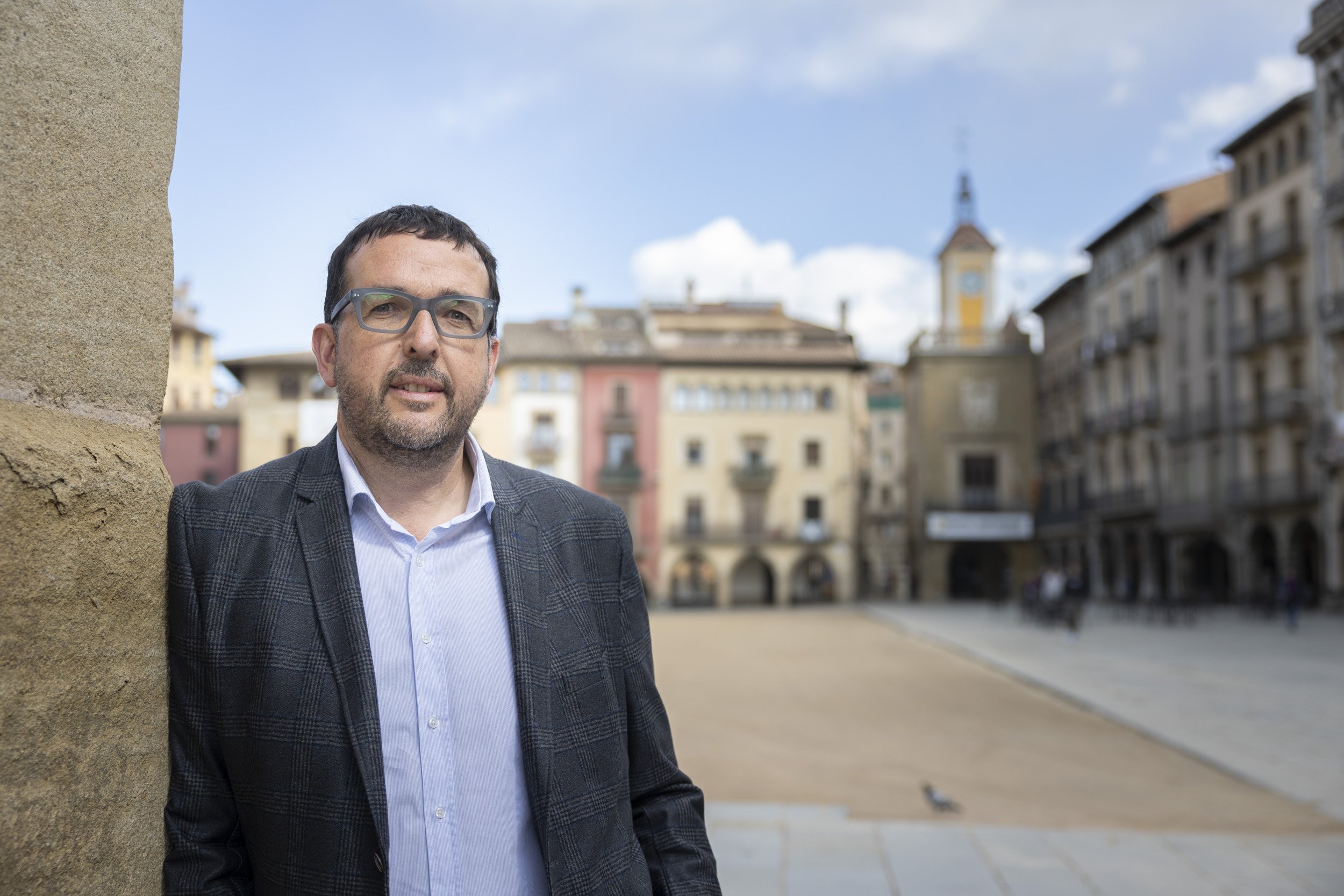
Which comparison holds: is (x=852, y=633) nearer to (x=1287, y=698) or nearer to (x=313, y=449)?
(x=1287, y=698)

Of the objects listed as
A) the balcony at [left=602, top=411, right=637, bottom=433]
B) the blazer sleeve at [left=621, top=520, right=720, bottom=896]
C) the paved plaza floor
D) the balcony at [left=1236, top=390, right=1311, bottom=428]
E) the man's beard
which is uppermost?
the balcony at [left=602, top=411, right=637, bottom=433]

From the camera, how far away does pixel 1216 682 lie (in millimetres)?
14219

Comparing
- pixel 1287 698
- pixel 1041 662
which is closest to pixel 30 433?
pixel 1287 698

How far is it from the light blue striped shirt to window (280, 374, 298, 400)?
4507cm

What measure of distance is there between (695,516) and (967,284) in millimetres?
17826

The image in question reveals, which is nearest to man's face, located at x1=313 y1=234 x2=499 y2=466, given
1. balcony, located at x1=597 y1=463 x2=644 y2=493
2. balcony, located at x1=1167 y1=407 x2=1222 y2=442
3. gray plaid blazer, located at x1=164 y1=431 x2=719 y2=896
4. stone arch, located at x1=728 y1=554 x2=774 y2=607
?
gray plaid blazer, located at x1=164 y1=431 x2=719 y2=896

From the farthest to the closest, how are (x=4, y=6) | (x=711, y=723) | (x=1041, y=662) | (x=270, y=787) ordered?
(x=1041, y=662)
(x=711, y=723)
(x=270, y=787)
(x=4, y=6)

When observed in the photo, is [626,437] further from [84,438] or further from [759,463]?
[84,438]

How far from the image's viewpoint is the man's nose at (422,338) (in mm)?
1688

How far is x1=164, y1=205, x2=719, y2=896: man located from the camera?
151 cm

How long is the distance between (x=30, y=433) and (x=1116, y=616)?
33.8 metres

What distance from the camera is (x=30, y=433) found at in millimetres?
1226

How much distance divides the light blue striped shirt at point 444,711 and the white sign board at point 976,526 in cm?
4818

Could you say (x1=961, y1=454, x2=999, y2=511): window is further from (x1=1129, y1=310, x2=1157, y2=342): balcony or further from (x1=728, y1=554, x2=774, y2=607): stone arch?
(x1=1129, y1=310, x2=1157, y2=342): balcony
